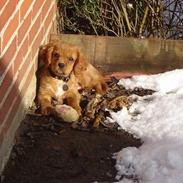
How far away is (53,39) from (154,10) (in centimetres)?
127

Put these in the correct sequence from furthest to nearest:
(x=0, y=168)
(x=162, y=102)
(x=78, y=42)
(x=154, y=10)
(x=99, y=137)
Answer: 1. (x=154, y=10)
2. (x=78, y=42)
3. (x=162, y=102)
4. (x=99, y=137)
5. (x=0, y=168)

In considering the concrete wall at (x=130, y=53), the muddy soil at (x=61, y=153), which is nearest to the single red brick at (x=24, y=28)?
the muddy soil at (x=61, y=153)

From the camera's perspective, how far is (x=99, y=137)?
4531 millimetres

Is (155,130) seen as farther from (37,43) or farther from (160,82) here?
(37,43)

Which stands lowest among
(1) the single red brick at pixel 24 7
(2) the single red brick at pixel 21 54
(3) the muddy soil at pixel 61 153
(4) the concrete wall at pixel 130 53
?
(3) the muddy soil at pixel 61 153

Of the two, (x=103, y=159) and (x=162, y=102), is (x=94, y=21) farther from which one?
(x=103, y=159)

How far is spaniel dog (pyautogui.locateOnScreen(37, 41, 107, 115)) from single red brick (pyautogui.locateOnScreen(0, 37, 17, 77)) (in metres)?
1.03

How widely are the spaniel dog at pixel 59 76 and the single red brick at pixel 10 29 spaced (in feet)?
3.62

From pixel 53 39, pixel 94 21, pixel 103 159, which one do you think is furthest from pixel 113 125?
pixel 94 21

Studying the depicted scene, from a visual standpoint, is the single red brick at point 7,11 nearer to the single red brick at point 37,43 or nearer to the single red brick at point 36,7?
the single red brick at point 36,7

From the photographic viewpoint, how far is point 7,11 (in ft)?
11.9

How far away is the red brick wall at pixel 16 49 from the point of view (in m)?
3.65

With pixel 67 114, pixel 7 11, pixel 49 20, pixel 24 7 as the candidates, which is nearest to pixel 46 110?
pixel 67 114

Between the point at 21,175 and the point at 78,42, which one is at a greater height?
the point at 78,42
